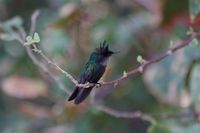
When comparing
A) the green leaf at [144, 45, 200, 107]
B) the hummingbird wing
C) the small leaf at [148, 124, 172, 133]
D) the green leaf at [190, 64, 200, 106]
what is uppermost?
the green leaf at [144, 45, 200, 107]

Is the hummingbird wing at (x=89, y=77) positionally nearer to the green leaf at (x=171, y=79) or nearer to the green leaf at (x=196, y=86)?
the green leaf at (x=196, y=86)

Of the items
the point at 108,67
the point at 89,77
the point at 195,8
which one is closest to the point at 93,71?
the point at 89,77

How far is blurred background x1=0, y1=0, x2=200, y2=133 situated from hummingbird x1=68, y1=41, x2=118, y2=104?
0.47 metres

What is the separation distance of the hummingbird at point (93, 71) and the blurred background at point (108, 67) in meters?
0.47

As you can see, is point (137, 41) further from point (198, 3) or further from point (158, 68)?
point (198, 3)

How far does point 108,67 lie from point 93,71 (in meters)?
0.76

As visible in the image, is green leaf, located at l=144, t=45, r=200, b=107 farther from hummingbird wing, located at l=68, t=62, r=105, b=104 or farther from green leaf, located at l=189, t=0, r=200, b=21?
hummingbird wing, located at l=68, t=62, r=105, b=104

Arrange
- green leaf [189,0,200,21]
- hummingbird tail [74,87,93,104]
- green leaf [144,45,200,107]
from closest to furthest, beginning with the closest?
hummingbird tail [74,87,93,104]
green leaf [189,0,200,21]
green leaf [144,45,200,107]

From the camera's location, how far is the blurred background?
1.77m

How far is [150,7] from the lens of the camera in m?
2.07

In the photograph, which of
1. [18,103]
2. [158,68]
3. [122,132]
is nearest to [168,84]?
[158,68]

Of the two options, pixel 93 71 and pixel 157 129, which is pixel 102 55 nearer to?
pixel 93 71

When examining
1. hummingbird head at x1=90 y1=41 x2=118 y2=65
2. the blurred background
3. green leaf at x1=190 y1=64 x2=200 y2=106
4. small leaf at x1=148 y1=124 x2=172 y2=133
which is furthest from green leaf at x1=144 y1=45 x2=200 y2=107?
hummingbird head at x1=90 y1=41 x2=118 y2=65

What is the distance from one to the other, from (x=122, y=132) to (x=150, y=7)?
57 cm
